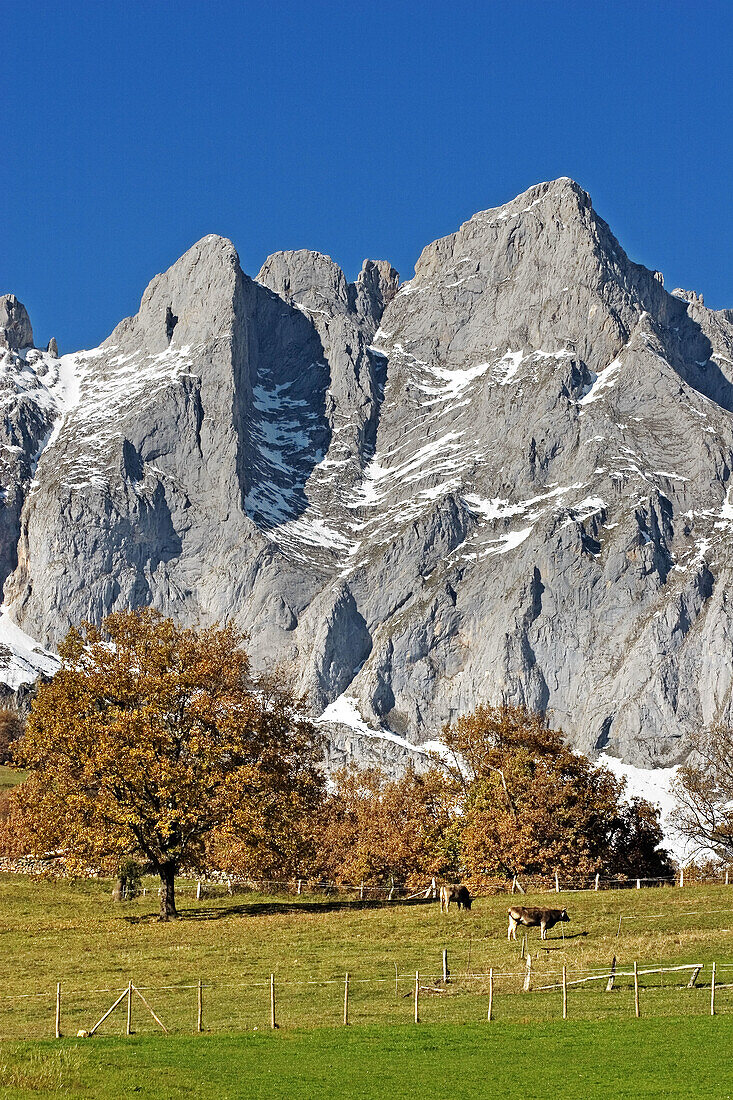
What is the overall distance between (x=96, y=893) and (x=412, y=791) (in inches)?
898

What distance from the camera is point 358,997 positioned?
3869 cm

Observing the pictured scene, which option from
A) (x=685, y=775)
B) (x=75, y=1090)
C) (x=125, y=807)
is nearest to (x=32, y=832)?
(x=125, y=807)

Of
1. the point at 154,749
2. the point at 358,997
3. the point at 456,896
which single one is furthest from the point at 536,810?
the point at 358,997

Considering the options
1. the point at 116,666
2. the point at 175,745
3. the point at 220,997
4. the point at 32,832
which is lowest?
the point at 220,997

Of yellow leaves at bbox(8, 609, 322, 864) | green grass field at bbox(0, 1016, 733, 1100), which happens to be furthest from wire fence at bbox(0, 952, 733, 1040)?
yellow leaves at bbox(8, 609, 322, 864)

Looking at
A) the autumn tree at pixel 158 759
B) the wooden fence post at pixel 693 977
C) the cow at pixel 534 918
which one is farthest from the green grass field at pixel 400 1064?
the autumn tree at pixel 158 759

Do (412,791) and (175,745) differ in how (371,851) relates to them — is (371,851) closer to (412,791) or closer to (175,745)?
(412,791)

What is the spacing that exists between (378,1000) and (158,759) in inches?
942

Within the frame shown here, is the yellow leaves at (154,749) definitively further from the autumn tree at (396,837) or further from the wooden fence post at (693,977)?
the wooden fence post at (693,977)

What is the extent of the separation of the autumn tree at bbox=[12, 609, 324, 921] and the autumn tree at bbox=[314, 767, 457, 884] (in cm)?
1556

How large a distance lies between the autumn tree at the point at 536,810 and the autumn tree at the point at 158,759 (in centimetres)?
1299

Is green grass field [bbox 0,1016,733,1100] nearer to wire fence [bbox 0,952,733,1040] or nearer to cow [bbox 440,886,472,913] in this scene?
wire fence [bbox 0,952,733,1040]

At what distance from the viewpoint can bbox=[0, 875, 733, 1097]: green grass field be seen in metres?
27.0

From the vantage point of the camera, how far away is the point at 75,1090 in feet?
79.5
